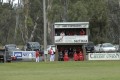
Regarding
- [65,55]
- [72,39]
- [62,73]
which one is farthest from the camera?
[72,39]

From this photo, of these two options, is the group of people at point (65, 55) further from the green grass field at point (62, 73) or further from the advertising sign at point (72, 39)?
the green grass field at point (62, 73)

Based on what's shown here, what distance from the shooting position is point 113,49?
6738 centimetres

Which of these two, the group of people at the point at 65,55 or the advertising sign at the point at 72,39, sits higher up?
the advertising sign at the point at 72,39

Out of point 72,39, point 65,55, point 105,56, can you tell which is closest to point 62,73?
point 105,56

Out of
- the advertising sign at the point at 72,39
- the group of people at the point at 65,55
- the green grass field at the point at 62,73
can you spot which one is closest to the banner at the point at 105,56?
the group of people at the point at 65,55

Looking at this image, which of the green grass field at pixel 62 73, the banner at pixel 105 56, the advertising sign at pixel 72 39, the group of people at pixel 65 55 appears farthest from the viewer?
the advertising sign at pixel 72 39

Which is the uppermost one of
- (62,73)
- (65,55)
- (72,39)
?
(72,39)

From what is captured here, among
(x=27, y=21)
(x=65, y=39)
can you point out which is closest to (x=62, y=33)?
(x=65, y=39)

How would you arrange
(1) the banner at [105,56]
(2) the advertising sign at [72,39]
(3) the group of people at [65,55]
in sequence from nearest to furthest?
(1) the banner at [105,56] → (3) the group of people at [65,55] → (2) the advertising sign at [72,39]

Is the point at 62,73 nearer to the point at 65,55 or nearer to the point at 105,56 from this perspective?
the point at 105,56

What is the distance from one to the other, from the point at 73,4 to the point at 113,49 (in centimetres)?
1041

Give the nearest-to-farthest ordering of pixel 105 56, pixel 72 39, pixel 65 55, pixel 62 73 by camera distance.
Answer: pixel 62 73 < pixel 105 56 < pixel 65 55 < pixel 72 39

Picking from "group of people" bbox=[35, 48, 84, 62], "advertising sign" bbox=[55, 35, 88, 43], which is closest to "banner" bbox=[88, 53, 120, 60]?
"group of people" bbox=[35, 48, 84, 62]

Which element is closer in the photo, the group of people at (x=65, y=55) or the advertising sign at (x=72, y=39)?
the group of people at (x=65, y=55)
